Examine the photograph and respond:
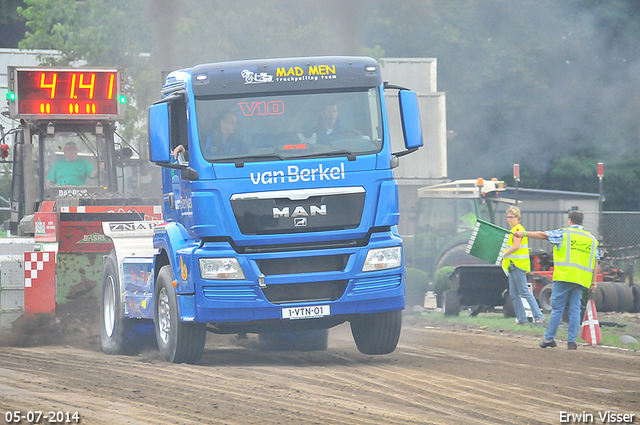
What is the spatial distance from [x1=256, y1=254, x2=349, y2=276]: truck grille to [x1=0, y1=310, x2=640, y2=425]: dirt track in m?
0.95

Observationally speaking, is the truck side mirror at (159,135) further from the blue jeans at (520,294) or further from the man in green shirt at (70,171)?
the blue jeans at (520,294)

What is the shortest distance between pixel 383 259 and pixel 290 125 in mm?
1560

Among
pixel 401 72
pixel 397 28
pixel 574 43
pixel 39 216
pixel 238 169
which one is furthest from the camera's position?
pixel 397 28

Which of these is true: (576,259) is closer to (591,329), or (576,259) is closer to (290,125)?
(591,329)

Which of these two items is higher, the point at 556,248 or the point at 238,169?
the point at 238,169

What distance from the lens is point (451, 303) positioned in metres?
16.3

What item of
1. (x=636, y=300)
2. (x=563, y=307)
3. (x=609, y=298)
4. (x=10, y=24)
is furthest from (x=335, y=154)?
(x=10, y=24)

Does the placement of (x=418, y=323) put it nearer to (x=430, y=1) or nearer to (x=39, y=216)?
(x=39, y=216)

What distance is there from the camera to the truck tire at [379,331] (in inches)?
391

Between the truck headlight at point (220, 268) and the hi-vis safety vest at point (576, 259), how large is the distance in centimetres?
428

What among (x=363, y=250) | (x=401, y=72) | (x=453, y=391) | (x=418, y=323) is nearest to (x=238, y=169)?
(x=363, y=250)

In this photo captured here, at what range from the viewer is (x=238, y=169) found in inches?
354

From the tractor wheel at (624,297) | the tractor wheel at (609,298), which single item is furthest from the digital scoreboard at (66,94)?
the tractor wheel at (624,297)

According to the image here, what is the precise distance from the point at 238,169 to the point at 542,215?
15.0 metres
